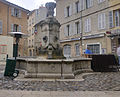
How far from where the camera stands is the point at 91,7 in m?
16.8

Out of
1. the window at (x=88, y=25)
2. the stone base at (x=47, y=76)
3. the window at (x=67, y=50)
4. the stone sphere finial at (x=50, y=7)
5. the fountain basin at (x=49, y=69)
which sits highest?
the window at (x=88, y=25)

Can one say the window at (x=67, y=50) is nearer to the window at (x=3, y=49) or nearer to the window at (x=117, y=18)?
the window at (x=117, y=18)

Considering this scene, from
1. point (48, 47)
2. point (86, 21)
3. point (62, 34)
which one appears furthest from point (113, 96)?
point (62, 34)

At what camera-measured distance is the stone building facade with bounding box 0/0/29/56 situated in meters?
19.5

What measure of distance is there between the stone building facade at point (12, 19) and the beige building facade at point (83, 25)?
6.41 metres

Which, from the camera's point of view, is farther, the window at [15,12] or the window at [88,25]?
the window at [15,12]

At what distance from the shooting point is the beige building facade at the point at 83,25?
15047mm

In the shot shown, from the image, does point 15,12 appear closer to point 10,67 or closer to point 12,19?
point 12,19

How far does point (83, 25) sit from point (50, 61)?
1378 cm

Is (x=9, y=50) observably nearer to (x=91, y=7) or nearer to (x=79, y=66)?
(x=91, y=7)

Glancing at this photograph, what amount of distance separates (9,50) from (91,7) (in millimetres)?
13073

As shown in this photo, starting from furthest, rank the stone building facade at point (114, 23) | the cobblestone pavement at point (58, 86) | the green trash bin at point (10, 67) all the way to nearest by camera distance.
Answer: the stone building facade at point (114, 23), the green trash bin at point (10, 67), the cobblestone pavement at point (58, 86)

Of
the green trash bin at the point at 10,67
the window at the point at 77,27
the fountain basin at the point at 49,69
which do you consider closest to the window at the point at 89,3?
the window at the point at 77,27

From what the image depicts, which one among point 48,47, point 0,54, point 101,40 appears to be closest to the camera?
point 48,47
